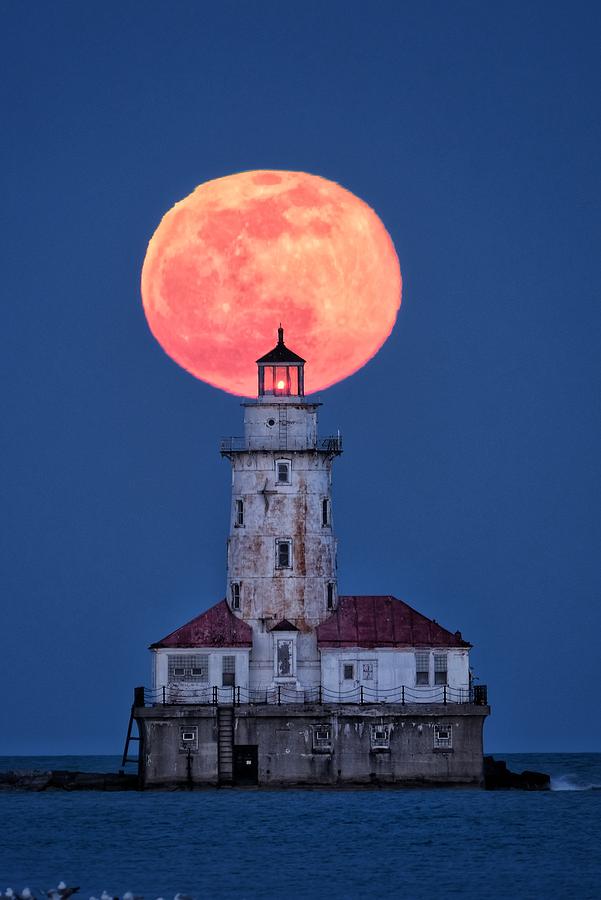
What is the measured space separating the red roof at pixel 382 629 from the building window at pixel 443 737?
3495mm

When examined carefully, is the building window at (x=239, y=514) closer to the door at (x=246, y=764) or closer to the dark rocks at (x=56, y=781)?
the door at (x=246, y=764)

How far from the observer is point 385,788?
93.7 metres

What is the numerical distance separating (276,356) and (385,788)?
723 inches

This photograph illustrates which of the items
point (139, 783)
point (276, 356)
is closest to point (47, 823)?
point (139, 783)

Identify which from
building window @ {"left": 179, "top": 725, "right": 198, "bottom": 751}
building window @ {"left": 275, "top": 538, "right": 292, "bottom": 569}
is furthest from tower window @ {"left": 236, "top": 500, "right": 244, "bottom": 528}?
building window @ {"left": 179, "top": 725, "right": 198, "bottom": 751}

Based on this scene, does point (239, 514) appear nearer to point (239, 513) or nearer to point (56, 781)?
point (239, 513)

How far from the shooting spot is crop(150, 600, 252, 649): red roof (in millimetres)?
95688

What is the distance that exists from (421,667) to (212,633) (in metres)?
8.47

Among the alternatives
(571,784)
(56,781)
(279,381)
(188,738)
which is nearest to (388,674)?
(188,738)

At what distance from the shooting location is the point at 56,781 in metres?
101

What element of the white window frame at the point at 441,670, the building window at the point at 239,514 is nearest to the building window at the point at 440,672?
the white window frame at the point at 441,670

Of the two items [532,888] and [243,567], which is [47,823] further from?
[532,888]

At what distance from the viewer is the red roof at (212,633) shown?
9569cm

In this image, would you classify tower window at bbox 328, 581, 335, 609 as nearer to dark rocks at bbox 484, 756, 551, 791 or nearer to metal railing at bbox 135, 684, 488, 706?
metal railing at bbox 135, 684, 488, 706
